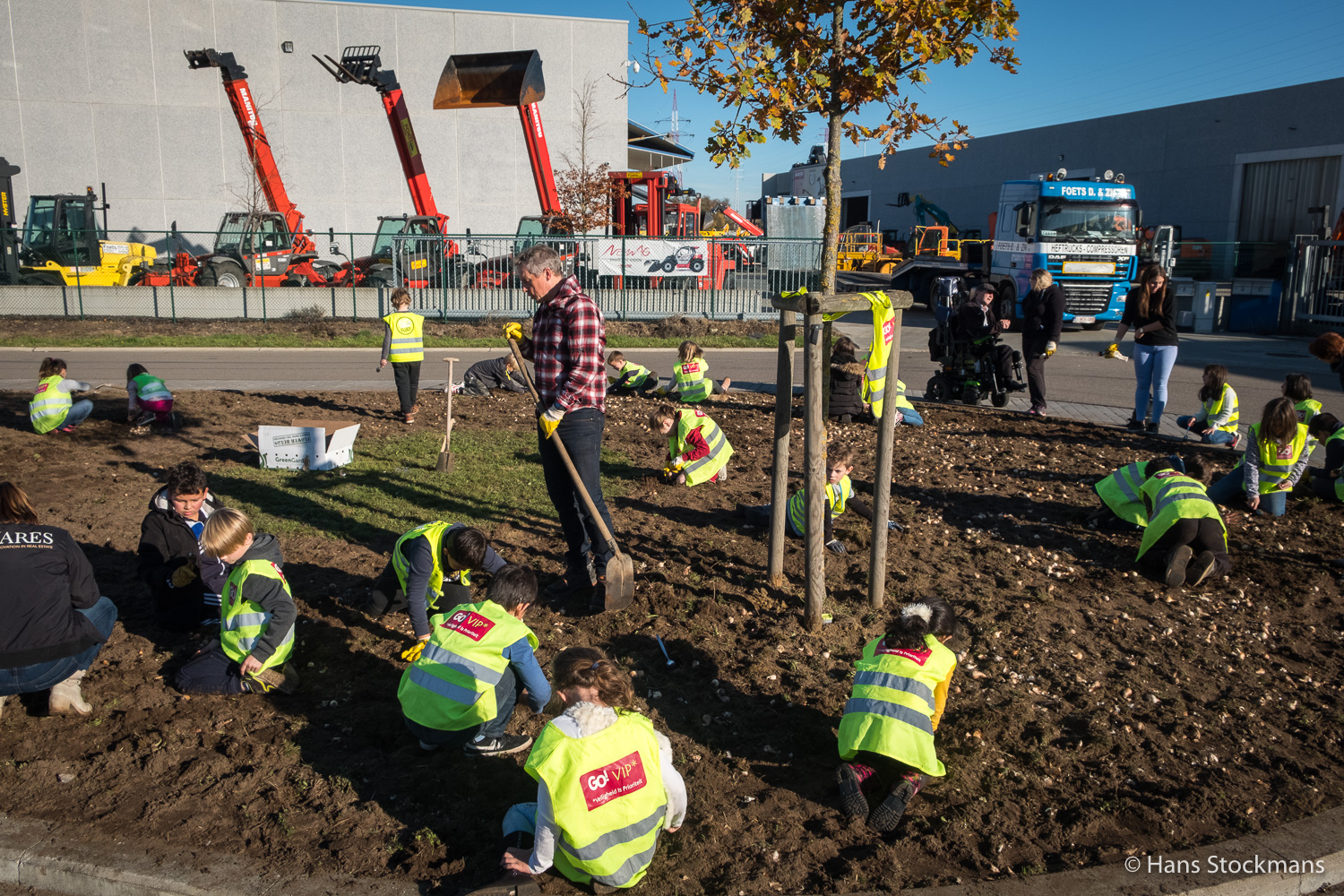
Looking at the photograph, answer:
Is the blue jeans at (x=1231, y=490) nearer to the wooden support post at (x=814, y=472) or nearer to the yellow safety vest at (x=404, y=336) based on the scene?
the wooden support post at (x=814, y=472)

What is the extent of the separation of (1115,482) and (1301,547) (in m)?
1.36

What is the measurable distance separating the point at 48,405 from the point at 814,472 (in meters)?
7.65

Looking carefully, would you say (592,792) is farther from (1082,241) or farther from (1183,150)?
(1183,150)

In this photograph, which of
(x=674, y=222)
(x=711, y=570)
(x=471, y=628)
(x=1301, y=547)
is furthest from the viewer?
(x=674, y=222)

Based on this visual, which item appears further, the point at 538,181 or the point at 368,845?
the point at 538,181

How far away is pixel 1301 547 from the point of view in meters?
6.39

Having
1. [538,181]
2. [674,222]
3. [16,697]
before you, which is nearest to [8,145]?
[538,181]

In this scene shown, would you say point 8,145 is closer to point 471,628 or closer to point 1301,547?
point 471,628

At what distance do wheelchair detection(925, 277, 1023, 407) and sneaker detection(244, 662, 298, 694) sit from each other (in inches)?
347

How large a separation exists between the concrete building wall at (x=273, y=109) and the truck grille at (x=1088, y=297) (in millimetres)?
14511

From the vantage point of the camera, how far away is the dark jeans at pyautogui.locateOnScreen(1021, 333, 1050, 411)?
34.1 feet

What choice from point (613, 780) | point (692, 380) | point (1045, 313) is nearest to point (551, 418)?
point (613, 780)

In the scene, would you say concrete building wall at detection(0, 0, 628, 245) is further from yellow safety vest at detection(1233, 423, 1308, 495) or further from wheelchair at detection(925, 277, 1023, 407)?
yellow safety vest at detection(1233, 423, 1308, 495)


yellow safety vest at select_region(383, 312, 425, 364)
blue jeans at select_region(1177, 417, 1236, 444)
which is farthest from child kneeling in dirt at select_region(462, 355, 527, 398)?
blue jeans at select_region(1177, 417, 1236, 444)
